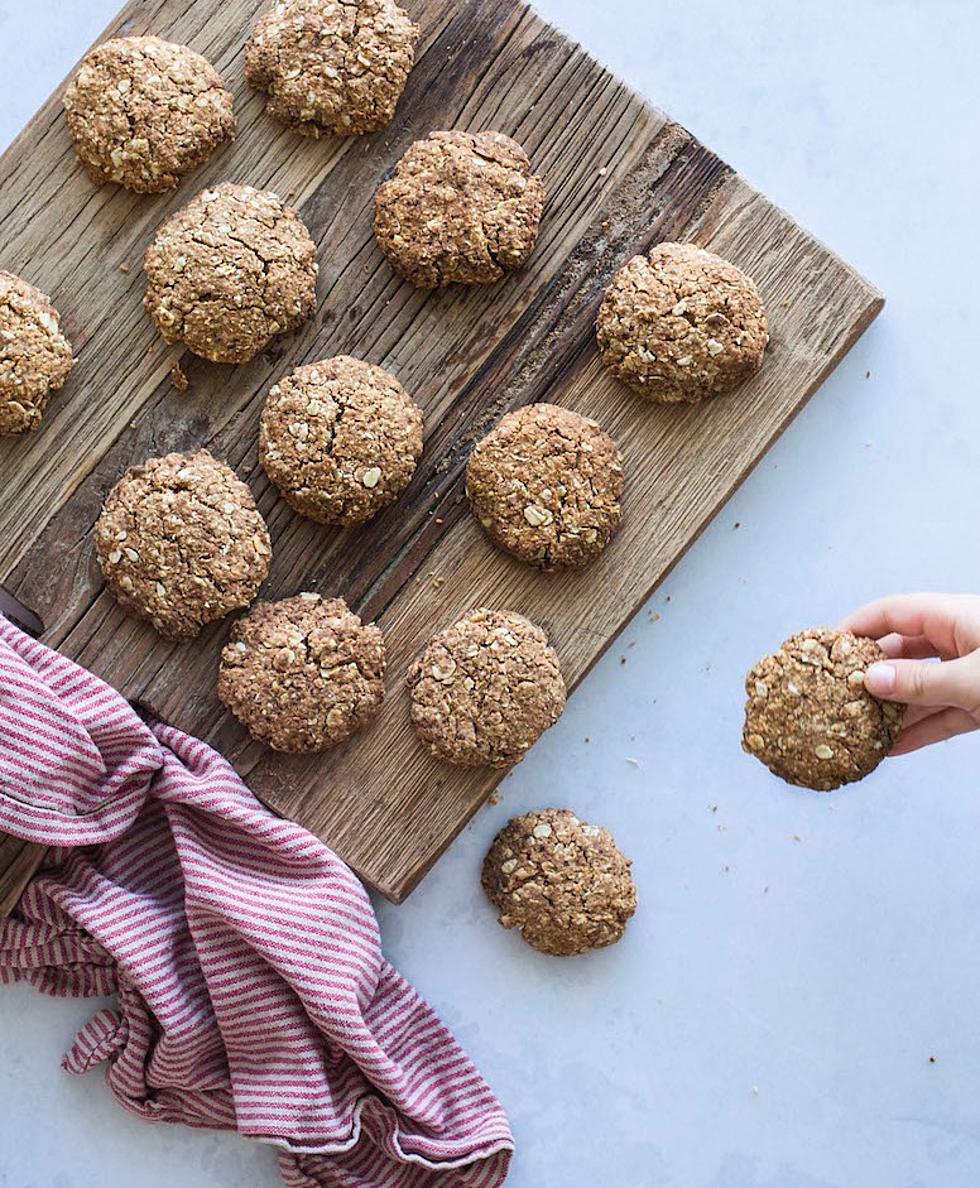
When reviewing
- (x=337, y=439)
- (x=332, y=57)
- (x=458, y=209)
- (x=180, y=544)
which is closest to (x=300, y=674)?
(x=180, y=544)

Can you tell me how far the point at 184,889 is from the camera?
2.11 m

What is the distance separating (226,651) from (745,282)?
1070mm

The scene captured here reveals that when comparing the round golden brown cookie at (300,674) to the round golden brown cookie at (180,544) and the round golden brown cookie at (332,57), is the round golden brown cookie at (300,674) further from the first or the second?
the round golden brown cookie at (332,57)

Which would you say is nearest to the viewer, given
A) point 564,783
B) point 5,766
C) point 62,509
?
point 5,766

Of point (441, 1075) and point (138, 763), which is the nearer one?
point (138, 763)

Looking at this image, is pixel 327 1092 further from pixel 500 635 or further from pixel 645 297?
pixel 645 297

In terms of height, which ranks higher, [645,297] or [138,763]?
[645,297]

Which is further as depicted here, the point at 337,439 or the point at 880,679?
the point at 337,439

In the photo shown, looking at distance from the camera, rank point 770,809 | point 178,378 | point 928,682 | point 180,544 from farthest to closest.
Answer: point 770,809, point 178,378, point 180,544, point 928,682

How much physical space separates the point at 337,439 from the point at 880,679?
3.05 feet

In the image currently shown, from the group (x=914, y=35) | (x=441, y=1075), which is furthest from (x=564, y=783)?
(x=914, y=35)

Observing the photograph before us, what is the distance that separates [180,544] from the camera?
1969 mm

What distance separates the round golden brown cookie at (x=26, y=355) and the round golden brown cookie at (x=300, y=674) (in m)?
0.50

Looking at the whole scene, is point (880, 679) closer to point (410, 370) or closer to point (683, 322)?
point (683, 322)
